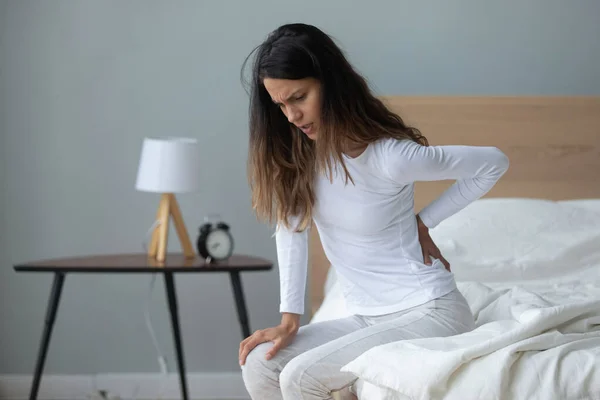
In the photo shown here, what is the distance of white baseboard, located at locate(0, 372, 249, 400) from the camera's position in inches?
123

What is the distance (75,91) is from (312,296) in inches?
45.9

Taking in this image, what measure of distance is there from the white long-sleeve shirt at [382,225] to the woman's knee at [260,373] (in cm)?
15

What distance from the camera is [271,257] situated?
10.2 ft

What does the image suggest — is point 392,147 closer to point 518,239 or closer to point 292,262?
point 292,262

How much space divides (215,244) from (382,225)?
1215 mm

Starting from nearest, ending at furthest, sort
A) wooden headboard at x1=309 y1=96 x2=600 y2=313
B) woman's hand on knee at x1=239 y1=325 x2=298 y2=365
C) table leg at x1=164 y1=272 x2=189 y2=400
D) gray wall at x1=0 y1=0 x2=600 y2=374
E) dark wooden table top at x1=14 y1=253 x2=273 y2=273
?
1. woman's hand on knee at x1=239 y1=325 x2=298 y2=365
2. dark wooden table top at x1=14 y1=253 x2=273 y2=273
3. table leg at x1=164 y1=272 x2=189 y2=400
4. wooden headboard at x1=309 y1=96 x2=600 y2=313
5. gray wall at x1=0 y1=0 x2=600 y2=374

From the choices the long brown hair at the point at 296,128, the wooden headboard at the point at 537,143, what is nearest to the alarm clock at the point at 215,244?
the wooden headboard at the point at 537,143

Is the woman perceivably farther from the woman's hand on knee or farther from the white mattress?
the white mattress

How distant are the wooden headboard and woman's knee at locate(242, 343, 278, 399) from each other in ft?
4.66

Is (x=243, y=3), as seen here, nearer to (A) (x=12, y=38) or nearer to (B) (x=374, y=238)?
(A) (x=12, y=38)

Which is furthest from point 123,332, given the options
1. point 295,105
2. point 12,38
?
point 295,105

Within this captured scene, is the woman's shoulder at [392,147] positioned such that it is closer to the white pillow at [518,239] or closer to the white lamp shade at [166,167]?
the white pillow at [518,239]

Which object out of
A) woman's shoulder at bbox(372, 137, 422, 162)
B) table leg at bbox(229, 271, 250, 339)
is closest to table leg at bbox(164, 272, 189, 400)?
table leg at bbox(229, 271, 250, 339)

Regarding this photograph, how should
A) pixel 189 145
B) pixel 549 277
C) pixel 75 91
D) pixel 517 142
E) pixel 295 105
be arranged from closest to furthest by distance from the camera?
pixel 295 105 → pixel 549 277 → pixel 189 145 → pixel 517 142 → pixel 75 91
